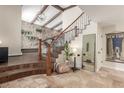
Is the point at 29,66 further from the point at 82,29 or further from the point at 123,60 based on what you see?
the point at 123,60

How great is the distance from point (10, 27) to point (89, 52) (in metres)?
4.43

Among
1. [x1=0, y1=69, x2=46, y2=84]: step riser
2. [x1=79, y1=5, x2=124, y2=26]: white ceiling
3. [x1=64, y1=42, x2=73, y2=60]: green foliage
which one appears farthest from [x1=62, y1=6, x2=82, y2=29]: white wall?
[x1=0, y1=69, x2=46, y2=84]: step riser

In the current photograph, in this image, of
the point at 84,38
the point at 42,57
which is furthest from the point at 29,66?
the point at 84,38

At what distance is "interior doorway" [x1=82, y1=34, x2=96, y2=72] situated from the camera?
488 cm

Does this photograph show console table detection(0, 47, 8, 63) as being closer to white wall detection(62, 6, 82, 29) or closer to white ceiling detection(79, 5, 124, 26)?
white ceiling detection(79, 5, 124, 26)

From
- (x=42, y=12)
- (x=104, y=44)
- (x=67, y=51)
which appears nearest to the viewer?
(x=67, y=51)

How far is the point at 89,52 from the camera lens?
5059mm

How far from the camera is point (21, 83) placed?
3.34m

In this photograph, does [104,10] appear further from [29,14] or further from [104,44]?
[29,14]

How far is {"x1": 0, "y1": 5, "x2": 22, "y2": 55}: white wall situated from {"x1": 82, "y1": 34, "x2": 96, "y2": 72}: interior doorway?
12.6 ft

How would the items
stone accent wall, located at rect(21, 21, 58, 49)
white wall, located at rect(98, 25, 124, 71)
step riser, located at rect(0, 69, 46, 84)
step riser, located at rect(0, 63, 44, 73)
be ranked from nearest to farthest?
step riser, located at rect(0, 69, 46, 84) < step riser, located at rect(0, 63, 44, 73) < white wall, located at rect(98, 25, 124, 71) < stone accent wall, located at rect(21, 21, 58, 49)

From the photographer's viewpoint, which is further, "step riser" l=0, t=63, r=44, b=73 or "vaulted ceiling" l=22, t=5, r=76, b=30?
"vaulted ceiling" l=22, t=5, r=76, b=30

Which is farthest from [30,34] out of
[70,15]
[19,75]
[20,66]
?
[19,75]

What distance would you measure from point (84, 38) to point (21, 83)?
3.48 metres
